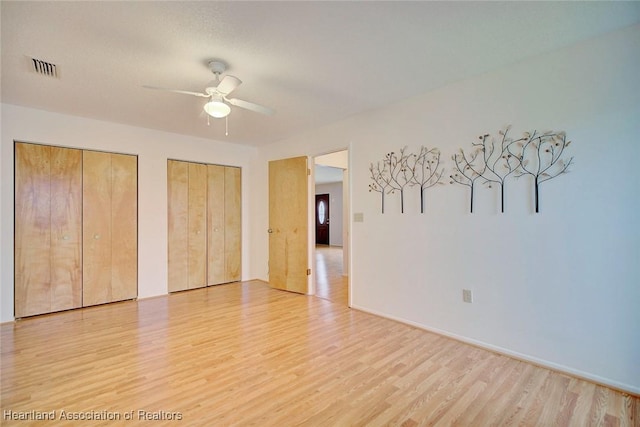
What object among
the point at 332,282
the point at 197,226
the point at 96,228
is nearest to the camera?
the point at 96,228

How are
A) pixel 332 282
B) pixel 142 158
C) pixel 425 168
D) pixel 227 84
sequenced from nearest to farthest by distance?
pixel 227 84 → pixel 425 168 → pixel 142 158 → pixel 332 282

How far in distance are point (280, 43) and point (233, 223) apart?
3579mm

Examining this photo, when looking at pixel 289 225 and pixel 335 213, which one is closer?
pixel 289 225

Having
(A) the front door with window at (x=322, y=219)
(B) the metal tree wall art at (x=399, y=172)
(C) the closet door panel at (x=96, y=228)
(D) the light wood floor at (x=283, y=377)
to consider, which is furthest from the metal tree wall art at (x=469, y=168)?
(A) the front door with window at (x=322, y=219)

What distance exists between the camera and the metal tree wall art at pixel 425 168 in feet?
9.59

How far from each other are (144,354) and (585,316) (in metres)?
3.44

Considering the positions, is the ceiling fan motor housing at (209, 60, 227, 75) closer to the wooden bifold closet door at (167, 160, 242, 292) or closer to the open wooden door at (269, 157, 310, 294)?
the open wooden door at (269, 157, 310, 294)

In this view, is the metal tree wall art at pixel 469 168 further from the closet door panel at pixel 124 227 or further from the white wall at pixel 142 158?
the closet door panel at pixel 124 227

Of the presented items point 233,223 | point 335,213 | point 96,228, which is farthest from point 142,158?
point 335,213

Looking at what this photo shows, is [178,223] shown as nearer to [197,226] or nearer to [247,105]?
[197,226]

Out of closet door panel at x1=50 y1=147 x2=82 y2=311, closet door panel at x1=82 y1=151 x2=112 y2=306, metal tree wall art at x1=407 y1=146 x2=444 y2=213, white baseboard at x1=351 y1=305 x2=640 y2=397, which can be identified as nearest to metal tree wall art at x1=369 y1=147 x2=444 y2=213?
metal tree wall art at x1=407 y1=146 x2=444 y2=213

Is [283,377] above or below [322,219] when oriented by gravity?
below

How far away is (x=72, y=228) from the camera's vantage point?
11.9 ft

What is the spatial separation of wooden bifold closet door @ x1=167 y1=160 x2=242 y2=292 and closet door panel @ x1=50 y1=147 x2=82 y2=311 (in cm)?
107
